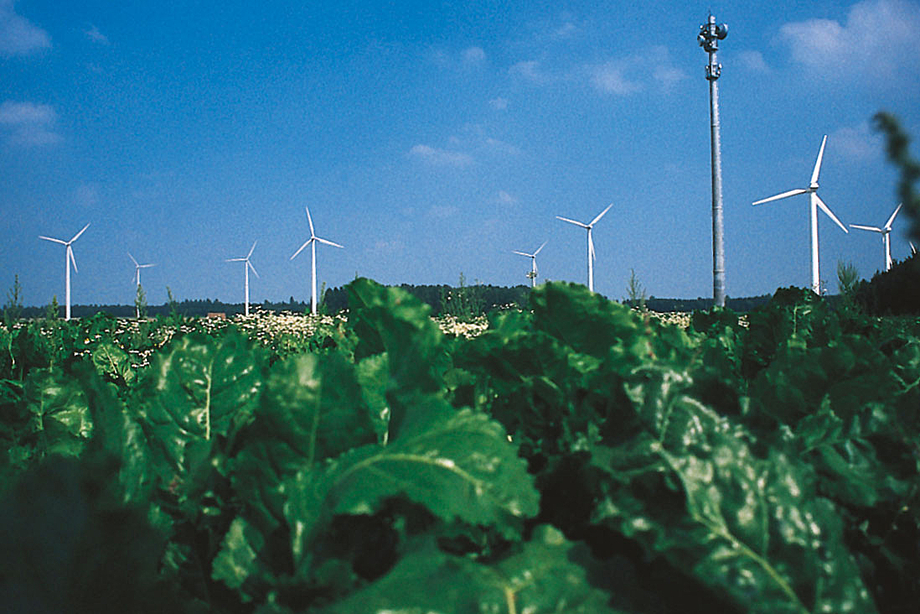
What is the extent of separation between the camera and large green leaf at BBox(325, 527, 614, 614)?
1.85 ft

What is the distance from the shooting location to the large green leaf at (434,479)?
2.18 feet

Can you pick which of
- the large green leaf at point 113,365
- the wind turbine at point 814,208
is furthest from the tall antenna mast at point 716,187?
the large green leaf at point 113,365

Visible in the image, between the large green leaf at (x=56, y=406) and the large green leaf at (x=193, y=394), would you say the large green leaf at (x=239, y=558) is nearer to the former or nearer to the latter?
the large green leaf at (x=193, y=394)

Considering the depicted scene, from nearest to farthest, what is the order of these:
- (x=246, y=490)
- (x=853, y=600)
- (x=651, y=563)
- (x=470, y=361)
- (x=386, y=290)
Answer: (x=853, y=600) → (x=651, y=563) → (x=246, y=490) → (x=386, y=290) → (x=470, y=361)

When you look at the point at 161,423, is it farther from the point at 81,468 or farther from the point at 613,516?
the point at 613,516

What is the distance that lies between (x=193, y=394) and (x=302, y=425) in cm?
46

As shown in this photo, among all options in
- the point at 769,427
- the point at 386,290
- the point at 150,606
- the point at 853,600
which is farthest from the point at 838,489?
the point at 150,606

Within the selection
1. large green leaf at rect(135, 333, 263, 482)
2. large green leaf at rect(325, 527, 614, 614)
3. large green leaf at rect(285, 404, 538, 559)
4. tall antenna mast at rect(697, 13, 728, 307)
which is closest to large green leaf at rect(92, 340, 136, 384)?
large green leaf at rect(135, 333, 263, 482)

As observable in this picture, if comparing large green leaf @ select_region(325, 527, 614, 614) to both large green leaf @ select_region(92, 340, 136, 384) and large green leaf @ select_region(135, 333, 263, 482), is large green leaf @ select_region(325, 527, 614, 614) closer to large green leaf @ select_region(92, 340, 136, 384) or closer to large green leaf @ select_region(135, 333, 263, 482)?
large green leaf @ select_region(135, 333, 263, 482)

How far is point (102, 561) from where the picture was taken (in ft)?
2.36

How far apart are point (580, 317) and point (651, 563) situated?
0.43 meters

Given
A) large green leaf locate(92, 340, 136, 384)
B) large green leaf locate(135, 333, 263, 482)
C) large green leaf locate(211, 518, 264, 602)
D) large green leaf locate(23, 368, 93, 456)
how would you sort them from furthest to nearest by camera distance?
large green leaf locate(92, 340, 136, 384)
large green leaf locate(23, 368, 93, 456)
large green leaf locate(135, 333, 263, 482)
large green leaf locate(211, 518, 264, 602)

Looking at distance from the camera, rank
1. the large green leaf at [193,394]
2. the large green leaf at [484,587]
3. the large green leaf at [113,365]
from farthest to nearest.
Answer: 1. the large green leaf at [113,365]
2. the large green leaf at [193,394]
3. the large green leaf at [484,587]

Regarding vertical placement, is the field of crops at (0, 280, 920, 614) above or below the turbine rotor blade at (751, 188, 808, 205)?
below
